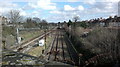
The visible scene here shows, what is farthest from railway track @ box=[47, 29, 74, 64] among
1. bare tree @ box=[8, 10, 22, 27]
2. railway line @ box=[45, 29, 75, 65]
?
bare tree @ box=[8, 10, 22, 27]

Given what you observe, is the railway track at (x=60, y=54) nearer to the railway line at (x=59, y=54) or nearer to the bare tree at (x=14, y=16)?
the railway line at (x=59, y=54)

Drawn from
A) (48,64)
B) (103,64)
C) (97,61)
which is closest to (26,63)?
(48,64)

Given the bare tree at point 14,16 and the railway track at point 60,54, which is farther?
the bare tree at point 14,16

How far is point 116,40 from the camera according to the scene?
12.5 m

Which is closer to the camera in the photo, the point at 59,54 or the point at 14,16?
the point at 59,54

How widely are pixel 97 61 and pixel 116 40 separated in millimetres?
2861

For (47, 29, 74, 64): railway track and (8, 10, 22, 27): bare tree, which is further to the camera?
(8, 10, 22, 27): bare tree

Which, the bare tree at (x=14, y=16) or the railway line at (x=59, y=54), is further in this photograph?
the bare tree at (x=14, y=16)

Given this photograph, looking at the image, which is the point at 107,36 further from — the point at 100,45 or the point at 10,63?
the point at 10,63

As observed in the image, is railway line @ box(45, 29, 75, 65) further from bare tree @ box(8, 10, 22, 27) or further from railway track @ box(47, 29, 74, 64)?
bare tree @ box(8, 10, 22, 27)

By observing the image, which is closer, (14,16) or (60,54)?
(60,54)

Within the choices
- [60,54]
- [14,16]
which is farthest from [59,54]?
[14,16]

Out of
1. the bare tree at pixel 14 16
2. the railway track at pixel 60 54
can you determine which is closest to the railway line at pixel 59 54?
the railway track at pixel 60 54

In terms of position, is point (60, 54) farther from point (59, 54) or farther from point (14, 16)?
point (14, 16)
